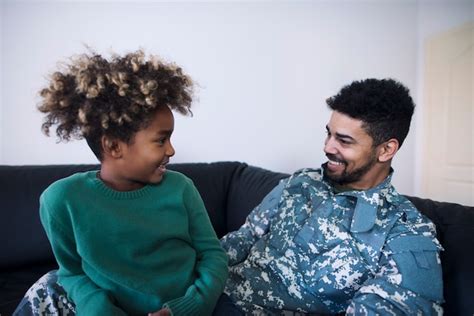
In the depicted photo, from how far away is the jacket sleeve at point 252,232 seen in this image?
124cm

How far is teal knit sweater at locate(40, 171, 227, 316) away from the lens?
0.80 m

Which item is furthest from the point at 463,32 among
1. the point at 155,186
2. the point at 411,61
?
the point at 155,186

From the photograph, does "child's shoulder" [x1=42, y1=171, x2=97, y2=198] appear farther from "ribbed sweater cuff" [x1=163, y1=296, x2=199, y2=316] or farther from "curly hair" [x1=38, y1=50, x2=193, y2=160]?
"ribbed sweater cuff" [x1=163, y1=296, x2=199, y2=316]

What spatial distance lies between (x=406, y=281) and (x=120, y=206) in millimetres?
752

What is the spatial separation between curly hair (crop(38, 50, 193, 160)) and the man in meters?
0.60

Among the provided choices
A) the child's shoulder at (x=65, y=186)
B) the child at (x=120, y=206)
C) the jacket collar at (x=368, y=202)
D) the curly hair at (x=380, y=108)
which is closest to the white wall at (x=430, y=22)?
the curly hair at (x=380, y=108)

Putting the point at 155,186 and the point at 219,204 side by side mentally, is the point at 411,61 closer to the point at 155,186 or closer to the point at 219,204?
the point at 219,204

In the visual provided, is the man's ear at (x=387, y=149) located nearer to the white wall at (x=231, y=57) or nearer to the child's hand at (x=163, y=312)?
the child's hand at (x=163, y=312)

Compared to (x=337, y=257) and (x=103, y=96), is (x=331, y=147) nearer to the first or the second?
(x=337, y=257)

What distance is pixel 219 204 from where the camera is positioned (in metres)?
1.82

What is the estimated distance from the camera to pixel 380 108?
3.74 feet

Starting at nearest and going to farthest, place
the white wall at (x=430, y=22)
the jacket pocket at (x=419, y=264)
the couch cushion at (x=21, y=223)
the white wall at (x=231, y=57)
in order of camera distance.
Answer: the jacket pocket at (x=419, y=264) < the couch cushion at (x=21, y=223) < the white wall at (x=231, y=57) < the white wall at (x=430, y=22)

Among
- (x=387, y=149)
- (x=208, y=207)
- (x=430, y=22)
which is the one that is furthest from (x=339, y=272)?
(x=430, y=22)

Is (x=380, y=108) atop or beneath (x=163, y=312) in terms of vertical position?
atop
